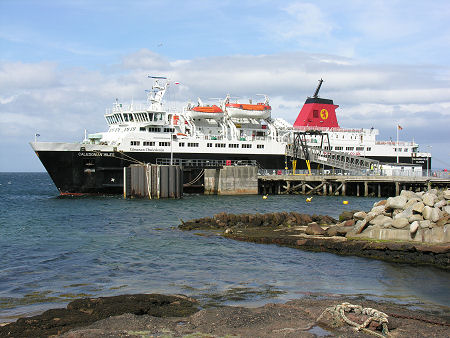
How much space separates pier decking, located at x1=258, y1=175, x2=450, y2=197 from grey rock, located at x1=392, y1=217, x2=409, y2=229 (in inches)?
939

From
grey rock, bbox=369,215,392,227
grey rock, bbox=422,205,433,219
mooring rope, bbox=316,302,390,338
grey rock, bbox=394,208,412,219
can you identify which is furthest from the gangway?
mooring rope, bbox=316,302,390,338

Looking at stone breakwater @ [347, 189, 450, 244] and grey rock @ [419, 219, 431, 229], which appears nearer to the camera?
stone breakwater @ [347, 189, 450, 244]

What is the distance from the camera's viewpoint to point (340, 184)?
46.3 meters

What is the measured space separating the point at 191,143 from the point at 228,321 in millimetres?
38091

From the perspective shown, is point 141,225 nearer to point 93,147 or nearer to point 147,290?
point 147,290

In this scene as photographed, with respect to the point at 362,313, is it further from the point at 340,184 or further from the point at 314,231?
the point at 340,184

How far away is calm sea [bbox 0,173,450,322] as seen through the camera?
12781 millimetres

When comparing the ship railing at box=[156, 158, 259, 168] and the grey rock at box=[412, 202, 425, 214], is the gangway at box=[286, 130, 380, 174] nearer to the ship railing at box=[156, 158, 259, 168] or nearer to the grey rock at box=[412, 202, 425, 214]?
the ship railing at box=[156, 158, 259, 168]

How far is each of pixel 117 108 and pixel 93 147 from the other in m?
7.06

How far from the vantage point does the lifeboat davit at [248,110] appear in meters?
50.7

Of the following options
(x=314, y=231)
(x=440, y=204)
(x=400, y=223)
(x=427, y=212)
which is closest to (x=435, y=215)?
(x=427, y=212)

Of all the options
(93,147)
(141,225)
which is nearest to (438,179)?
(141,225)

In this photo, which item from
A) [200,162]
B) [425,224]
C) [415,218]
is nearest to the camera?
[425,224]

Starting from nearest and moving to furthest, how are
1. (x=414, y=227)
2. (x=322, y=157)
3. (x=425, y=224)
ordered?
(x=414, y=227) < (x=425, y=224) < (x=322, y=157)
